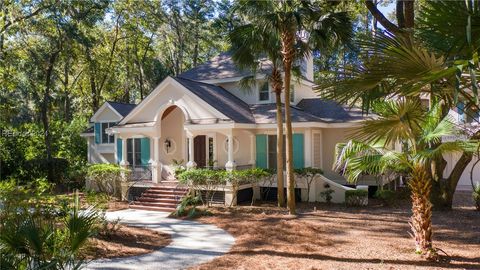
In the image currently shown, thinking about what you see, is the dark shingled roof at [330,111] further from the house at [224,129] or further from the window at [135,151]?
the window at [135,151]

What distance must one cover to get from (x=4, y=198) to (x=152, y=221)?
600 cm

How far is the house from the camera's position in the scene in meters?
18.0

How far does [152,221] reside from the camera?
1434cm

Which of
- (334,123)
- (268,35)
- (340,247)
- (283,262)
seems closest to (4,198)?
(283,262)

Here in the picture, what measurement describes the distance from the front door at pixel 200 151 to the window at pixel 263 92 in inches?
142

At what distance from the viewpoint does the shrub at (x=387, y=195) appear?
16.2m

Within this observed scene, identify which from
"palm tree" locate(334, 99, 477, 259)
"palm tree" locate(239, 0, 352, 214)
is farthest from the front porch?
"palm tree" locate(334, 99, 477, 259)

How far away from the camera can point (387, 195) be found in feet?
53.5

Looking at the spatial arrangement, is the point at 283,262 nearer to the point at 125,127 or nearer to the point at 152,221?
the point at 152,221

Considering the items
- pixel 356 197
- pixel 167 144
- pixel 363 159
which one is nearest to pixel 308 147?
pixel 356 197

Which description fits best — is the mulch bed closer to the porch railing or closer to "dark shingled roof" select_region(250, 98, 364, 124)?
the porch railing

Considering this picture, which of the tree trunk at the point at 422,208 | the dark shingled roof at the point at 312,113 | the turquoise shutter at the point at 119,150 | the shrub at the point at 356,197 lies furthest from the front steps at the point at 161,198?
the tree trunk at the point at 422,208

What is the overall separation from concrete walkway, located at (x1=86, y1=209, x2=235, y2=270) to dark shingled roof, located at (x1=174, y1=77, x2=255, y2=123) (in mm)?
5523

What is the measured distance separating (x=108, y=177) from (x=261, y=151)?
24.2 feet
